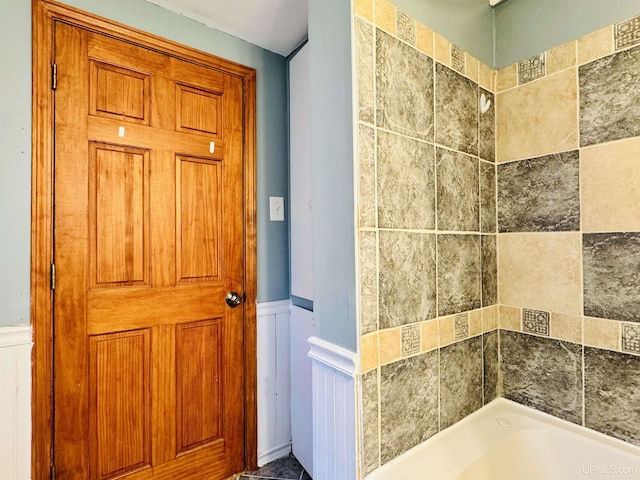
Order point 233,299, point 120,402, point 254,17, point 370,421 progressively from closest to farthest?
1. point 370,421
2. point 120,402
3. point 254,17
4. point 233,299

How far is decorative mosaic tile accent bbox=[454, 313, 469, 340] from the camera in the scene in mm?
1114

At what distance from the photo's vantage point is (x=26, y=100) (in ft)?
3.67

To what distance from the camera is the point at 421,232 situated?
1001 mm

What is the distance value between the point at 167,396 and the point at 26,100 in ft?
4.10

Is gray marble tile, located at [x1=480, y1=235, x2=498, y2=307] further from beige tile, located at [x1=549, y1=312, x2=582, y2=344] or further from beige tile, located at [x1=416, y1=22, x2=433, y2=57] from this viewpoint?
beige tile, located at [x1=416, y1=22, x2=433, y2=57]

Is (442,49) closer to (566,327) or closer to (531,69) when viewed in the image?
(531,69)

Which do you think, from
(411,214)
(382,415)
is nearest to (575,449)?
(382,415)

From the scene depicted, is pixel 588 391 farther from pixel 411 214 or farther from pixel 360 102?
pixel 360 102

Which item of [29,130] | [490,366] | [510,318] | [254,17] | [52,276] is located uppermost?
[254,17]

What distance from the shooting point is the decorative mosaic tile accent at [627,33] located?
3.12ft

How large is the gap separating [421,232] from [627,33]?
86 cm

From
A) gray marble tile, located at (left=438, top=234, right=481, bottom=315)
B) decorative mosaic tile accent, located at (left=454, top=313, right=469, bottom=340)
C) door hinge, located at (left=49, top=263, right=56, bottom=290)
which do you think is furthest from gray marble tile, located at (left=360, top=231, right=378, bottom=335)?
door hinge, located at (left=49, top=263, right=56, bottom=290)

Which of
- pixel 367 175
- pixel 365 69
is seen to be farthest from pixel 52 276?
pixel 365 69

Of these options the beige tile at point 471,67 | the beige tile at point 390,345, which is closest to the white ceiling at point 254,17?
the beige tile at point 471,67
